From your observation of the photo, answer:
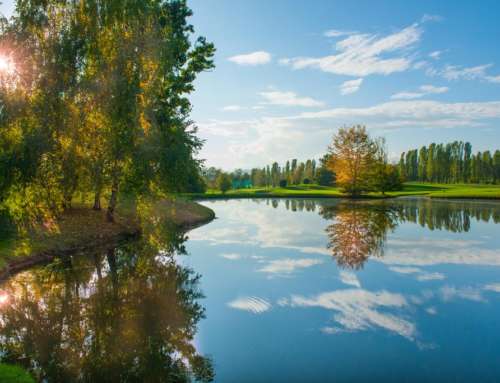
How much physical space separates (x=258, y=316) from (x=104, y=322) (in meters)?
4.11

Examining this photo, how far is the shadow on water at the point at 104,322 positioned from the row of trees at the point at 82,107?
499 centimetres

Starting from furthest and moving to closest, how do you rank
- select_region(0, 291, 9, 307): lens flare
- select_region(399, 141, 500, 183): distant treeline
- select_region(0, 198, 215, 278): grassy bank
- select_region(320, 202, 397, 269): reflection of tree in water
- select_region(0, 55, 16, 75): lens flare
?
1. select_region(399, 141, 500, 183): distant treeline
2. select_region(320, 202, 397, 269): reflection of tree in water
3. select_region(0, 55, 16, 75): lens flare
4. select_region(0, 198, 215, 278): grassy bank
5. select_region(0, 291, 9, 307): lens flare

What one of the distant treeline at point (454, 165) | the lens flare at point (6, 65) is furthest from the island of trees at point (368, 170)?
the lens flare at point (6, 65)

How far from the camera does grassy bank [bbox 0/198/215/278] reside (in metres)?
16.1

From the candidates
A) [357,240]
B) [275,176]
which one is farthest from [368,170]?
[275,176]

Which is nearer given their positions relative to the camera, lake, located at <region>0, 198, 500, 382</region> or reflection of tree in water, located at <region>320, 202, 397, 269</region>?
lake, located at <region>0, 198, 500, 382</region>

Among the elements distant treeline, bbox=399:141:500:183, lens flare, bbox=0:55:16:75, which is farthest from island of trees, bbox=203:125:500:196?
lens flare, bbox=0:55:16:75

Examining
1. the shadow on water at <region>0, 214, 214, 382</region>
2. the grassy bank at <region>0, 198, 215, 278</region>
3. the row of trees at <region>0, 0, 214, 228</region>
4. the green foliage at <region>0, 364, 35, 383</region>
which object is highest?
the row of trees at <region>0, 0, 214, 228</region>

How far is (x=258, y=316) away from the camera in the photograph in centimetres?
1045

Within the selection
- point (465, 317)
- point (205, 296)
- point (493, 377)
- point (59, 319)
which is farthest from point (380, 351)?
point (59, 319)

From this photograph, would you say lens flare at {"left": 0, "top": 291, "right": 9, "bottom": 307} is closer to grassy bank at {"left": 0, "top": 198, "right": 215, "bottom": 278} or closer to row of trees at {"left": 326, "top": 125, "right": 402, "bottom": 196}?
grassy bank at {"left": 0, "top": 198, "right": 215, "bottom": 278}

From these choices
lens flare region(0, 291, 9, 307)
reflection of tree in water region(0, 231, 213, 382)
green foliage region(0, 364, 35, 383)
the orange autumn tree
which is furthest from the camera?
the orange autumn tree

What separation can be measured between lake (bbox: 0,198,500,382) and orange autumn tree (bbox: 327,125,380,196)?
53.0 metres

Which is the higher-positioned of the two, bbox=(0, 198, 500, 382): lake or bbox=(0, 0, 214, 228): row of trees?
bbox=(0, 0, 214, 228): row of trees
